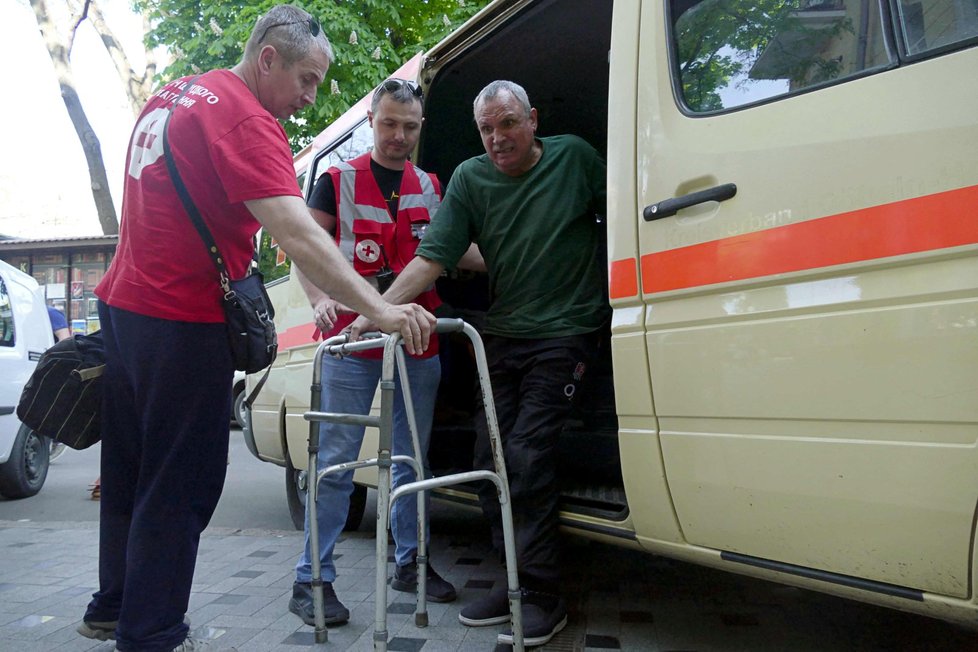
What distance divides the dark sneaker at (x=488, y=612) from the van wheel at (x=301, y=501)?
161 cm

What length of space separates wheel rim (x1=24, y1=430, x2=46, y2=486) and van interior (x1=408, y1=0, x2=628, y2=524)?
4.46 metres

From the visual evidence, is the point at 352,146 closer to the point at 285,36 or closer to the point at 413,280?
→ the point at 413,280

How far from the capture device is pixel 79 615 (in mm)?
3025

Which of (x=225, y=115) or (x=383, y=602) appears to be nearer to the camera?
(x=383, y=602)

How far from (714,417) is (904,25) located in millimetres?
1012

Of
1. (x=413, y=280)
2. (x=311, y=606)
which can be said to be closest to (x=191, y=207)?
(x=413, y=280)

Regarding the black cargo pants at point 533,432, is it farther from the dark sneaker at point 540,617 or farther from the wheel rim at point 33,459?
the wheel rim at point 33,459

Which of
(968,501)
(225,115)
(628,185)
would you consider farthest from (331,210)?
(968,501)

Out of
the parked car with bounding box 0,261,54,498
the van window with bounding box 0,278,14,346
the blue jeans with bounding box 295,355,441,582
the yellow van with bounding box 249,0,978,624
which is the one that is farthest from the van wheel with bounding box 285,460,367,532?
the van window with bounding box 0,278,14,346

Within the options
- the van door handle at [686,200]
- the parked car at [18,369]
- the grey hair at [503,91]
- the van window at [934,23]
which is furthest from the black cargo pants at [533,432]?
the parked car at [18,369]

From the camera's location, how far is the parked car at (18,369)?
587 cm

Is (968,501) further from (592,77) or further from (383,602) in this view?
(592,77)

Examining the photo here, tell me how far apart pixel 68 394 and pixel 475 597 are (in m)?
1.68

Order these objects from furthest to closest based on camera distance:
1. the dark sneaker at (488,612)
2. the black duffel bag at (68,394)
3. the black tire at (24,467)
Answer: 1. the black tire at (24,467)
2. the dark sneaker at (488,612)
3. the black duffel bag at (68,394)
